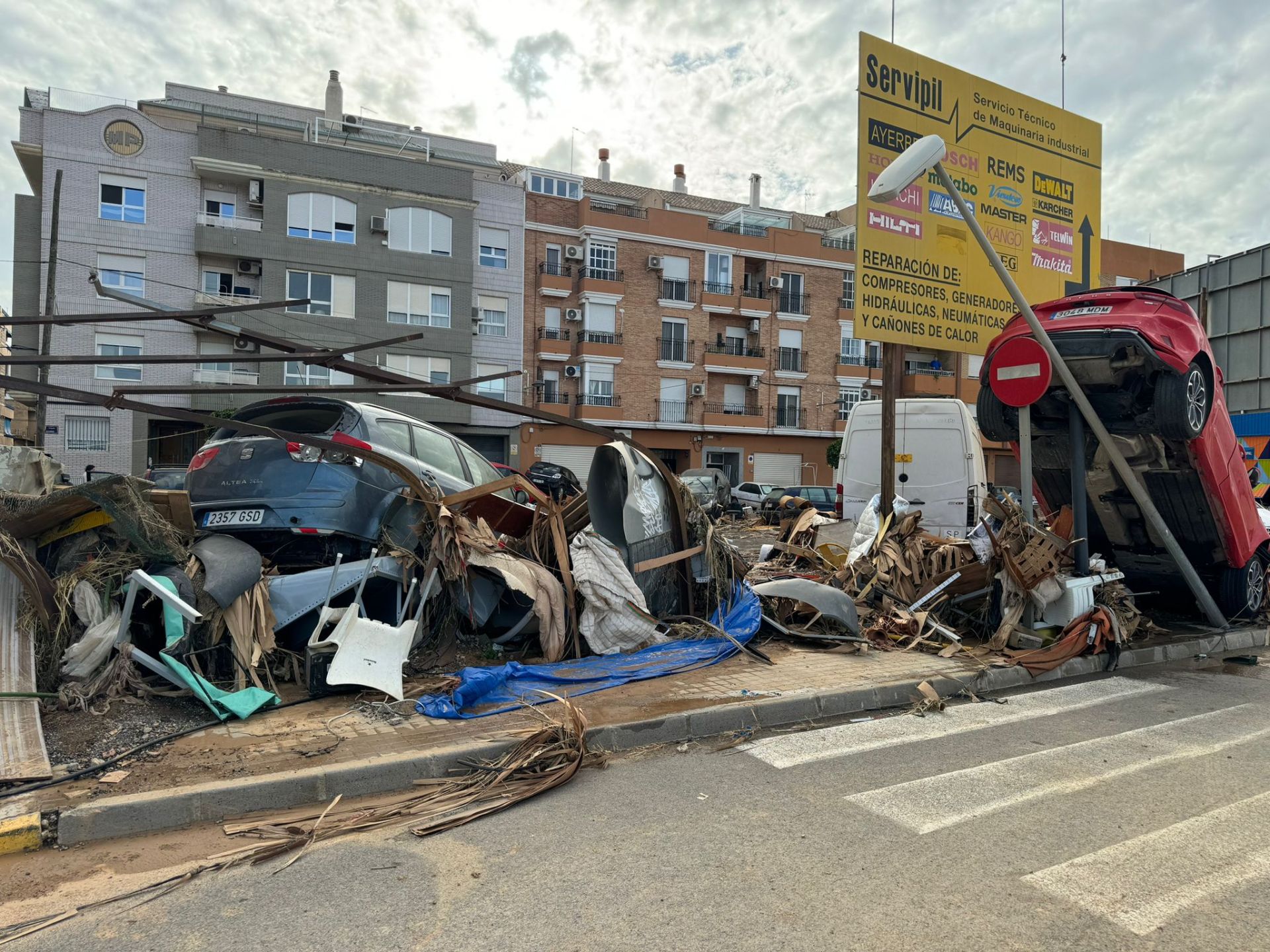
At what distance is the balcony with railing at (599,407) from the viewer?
38.2 metres

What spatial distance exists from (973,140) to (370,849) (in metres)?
11.0

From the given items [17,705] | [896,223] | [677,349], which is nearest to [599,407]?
[677,349]

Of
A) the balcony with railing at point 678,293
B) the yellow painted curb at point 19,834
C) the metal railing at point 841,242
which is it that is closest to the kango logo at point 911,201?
the yellow painted curb at point 19,834

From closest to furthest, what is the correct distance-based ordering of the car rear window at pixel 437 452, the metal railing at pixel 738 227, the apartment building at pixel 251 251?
the car rear window at pixel 437 452 < the apartment building at pixel 251 251 < the metal railing at pixel 738 227

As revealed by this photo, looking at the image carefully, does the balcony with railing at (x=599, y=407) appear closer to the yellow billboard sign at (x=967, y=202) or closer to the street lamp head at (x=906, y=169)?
the yellow billboard sign at (x=967, y=202)

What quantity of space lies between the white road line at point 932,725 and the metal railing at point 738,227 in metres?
39.9

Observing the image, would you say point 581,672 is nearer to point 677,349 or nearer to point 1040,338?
point 1040,338

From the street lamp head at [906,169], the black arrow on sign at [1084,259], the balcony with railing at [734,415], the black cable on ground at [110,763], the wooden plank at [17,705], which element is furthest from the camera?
the balcony with railing at [734,415]

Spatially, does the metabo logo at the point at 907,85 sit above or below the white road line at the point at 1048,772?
above

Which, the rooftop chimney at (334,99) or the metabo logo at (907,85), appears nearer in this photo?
the metabo logo at (907,85)

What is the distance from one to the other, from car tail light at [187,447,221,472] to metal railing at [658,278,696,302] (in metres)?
35.3

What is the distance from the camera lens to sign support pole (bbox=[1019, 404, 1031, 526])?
7.50m

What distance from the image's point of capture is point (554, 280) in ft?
124

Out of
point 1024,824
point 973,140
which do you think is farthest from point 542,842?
point 973,140
